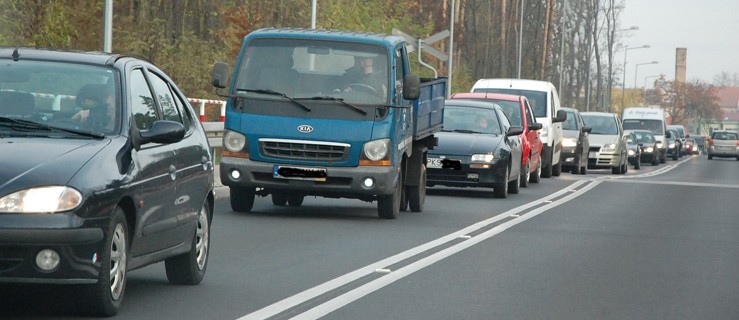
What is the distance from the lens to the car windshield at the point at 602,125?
149 ft

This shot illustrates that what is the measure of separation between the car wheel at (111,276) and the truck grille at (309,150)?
871 centimetres

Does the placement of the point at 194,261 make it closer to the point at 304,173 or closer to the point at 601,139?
the point at 304,173

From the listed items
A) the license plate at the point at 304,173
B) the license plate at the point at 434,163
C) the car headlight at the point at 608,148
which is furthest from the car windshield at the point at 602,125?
the license plate at the point at 304,173

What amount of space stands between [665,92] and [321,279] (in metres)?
185

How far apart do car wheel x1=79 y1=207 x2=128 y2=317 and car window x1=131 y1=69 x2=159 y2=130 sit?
2.91 feet

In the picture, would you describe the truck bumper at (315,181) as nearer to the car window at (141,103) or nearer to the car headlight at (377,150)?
the car headlight at (377,150)

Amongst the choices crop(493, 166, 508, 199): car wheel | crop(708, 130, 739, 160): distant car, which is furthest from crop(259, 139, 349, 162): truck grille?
crop(708, 130, 739, 160): distant car

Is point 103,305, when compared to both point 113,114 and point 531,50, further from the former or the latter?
→ point 531,50

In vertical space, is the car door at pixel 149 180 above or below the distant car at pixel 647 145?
above

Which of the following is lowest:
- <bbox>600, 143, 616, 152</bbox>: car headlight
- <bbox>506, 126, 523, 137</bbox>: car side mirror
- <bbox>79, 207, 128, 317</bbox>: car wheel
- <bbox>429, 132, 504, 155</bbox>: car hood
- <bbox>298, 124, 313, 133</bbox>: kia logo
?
<bbox>600, 143, 616, 152</bbox>: car headlight

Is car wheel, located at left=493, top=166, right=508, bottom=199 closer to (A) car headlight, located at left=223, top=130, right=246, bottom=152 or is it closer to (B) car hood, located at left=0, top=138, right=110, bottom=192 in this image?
(A) car headlight, located at left=223, top=130, right=246, bottom=152

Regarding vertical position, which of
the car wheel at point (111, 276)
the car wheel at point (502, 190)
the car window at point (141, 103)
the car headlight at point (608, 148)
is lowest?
the car wheel at point (502, 190)

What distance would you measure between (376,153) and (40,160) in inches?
376

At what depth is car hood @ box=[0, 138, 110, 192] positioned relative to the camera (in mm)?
7867
